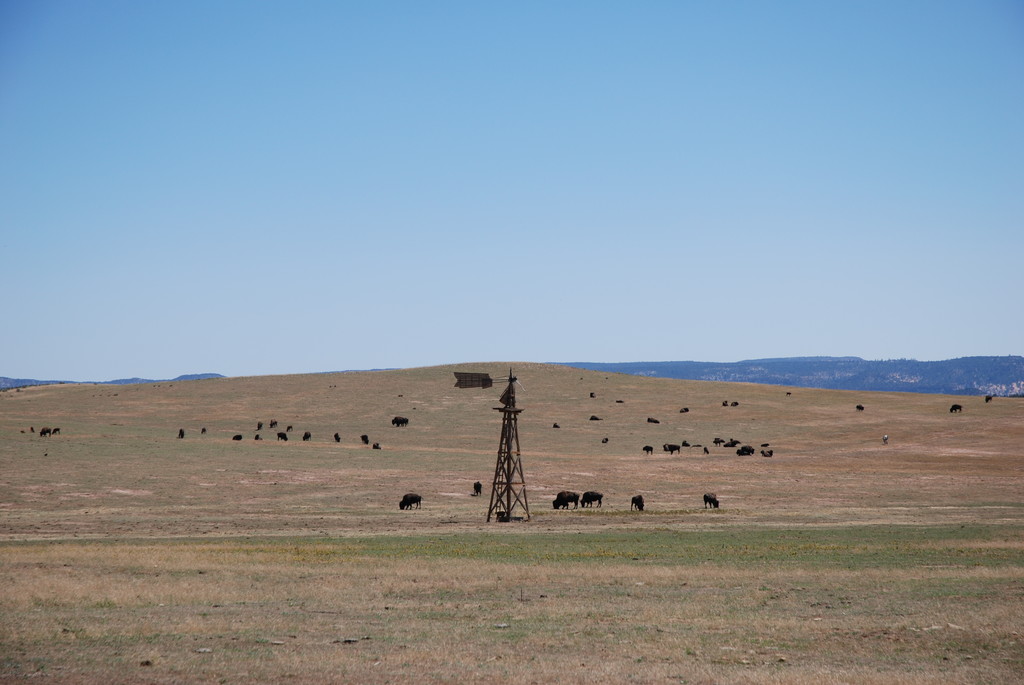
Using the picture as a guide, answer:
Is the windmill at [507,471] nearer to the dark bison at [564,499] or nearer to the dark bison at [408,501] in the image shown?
the dark bison at [564,499]

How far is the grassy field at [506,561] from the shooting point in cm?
1588

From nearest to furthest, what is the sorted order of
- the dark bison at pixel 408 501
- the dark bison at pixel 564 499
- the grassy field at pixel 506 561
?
1. the grassy field at pixel 506 561
2. the dark bison at pixel 408 501
3. the dark bison at pixel 564 499

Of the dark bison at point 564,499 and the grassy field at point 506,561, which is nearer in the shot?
the grassy field at point 506,561

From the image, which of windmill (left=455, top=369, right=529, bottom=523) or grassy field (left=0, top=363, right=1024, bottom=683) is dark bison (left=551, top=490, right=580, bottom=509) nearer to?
grassy field (left=0, top=363, right=1024, bottom=683)

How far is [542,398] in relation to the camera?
118562 millimetres

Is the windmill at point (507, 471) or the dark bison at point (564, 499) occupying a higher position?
the windmill at point (507, 471)

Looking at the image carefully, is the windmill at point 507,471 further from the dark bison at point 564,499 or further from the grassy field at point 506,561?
the dark bison at point 564,499

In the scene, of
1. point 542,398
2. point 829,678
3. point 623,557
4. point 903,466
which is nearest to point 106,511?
point 623,557

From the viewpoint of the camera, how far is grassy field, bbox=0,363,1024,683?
15883mm

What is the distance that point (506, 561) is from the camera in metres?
29.4

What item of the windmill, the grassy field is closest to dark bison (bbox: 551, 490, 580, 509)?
the grassy field

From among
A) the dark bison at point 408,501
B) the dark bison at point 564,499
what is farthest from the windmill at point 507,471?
the dark bison at point 408,501

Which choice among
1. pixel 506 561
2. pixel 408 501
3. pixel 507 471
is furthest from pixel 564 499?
pixel 506 561

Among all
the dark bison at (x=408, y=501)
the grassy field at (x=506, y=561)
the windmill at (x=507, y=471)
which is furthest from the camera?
the dark bison at (x=408, y=501)
